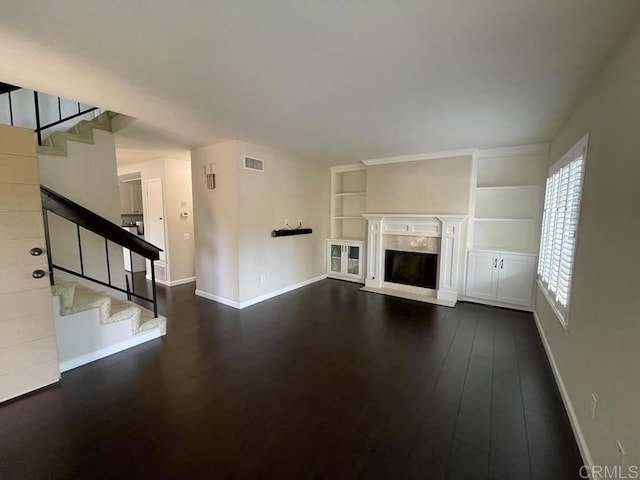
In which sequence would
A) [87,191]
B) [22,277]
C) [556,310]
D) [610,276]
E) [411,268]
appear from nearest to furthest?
1. [610,276]
2. [22,277]
3. [556,310]
4. [87,191]
5. [411,268]

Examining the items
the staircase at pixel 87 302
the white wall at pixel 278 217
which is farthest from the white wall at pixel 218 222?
the staircase at pixel 87 302

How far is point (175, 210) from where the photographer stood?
5539 mm

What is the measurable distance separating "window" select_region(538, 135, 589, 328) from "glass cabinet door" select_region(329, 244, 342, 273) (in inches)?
144

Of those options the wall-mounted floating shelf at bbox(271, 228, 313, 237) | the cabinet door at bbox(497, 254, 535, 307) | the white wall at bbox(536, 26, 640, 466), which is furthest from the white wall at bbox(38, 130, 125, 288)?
the cabinet door at bbox(497, 254, 535, 307)

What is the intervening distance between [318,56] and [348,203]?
4.62m

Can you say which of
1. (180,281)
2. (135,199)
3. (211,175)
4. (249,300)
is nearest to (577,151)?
(249,300)

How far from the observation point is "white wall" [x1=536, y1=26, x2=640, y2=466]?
1294 millimetres

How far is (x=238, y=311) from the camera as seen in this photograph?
4.13 meters

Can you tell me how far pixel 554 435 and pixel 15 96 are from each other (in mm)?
6802

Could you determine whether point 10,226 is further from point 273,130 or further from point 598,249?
point 598,249

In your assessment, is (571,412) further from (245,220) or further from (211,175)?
(211,175)

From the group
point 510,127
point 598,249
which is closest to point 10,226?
point 598,249

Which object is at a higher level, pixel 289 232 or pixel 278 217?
pixel 278 217

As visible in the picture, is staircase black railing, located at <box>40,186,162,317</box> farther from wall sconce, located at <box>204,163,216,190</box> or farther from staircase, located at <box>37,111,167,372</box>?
wall sconce, located at <box>204,163,216,190</box>
